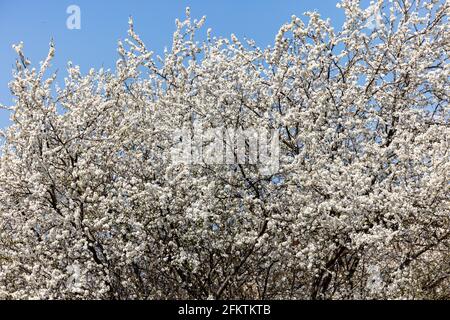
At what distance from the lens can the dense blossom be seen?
28.2 ft

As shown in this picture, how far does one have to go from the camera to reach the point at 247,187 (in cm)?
936

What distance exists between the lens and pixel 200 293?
926 centimetres

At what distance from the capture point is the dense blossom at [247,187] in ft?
28.2

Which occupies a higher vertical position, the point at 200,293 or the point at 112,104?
the point at 112,104

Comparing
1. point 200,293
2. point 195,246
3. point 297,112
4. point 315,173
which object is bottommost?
point 200,293

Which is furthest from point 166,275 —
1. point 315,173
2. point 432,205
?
point 432,205

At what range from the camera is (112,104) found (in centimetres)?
965

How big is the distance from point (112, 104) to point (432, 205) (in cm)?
520

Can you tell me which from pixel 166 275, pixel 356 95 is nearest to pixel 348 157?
pixel 356 95
